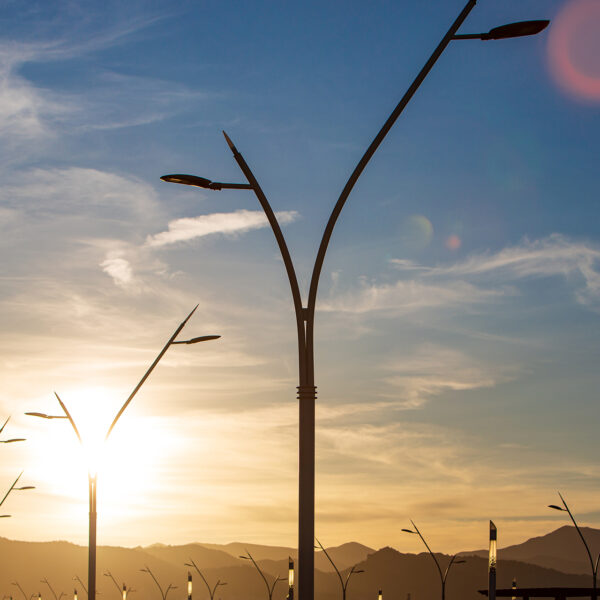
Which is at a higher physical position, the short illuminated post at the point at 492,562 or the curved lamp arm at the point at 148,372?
the curved lamp arm at the point at 148,372

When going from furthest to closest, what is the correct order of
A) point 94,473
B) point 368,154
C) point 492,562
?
point 94,473, point 492,562, point 368,154

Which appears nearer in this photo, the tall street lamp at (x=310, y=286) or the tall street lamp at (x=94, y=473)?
the tall street lamp at (x=310, y=286)

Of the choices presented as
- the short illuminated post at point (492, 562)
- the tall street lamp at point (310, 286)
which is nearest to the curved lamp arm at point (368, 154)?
the tall street lamp at point (310, 286)

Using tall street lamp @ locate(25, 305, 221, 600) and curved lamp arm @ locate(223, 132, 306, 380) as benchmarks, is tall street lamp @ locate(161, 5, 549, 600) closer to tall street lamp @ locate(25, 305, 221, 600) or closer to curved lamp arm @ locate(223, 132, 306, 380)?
curved lamp arm @ locate(223, 132, 306, 380)

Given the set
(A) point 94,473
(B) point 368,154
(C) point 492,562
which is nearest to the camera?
Result: (B) point 368,154

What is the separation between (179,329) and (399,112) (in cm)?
1233

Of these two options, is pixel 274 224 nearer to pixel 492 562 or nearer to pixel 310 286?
pixel 310 286

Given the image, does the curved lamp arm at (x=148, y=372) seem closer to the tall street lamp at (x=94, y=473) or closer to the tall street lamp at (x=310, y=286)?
the tall street lamp at (x=94, y=473)

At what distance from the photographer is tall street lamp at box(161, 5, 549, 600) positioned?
15.0 m

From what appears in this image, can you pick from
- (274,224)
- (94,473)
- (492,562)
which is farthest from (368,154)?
(94,473)

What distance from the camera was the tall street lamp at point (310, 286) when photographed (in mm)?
15023

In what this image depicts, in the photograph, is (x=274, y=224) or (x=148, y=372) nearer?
(x=274, y=224)

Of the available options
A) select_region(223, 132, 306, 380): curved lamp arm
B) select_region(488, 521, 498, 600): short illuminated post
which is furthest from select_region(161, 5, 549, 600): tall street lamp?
select_region(488, 521, 498, 600): short illuminated post

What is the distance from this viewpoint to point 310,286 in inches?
628
